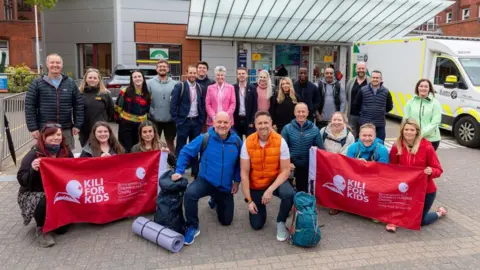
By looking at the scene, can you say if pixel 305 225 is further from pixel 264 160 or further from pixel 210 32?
pixel 210 32

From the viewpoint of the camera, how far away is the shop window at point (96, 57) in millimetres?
18562

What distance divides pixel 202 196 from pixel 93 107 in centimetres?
236

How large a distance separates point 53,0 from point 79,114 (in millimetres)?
13810

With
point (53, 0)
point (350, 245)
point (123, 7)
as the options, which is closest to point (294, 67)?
point (123, 7)

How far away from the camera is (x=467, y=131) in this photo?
9758 millimetres

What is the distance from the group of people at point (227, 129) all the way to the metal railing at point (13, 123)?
2.17 m

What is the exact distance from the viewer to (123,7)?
1773cm

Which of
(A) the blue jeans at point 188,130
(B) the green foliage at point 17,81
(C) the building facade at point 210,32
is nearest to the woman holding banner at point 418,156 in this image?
(A) the blue jeans at point 188,130

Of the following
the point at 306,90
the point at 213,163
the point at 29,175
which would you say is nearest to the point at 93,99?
the point at 29,175

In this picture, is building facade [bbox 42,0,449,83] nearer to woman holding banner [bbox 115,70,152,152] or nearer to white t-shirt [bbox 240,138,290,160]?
woman holding banner [bbox 115,70,152,152]

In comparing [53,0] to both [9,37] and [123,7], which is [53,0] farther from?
[9,37]

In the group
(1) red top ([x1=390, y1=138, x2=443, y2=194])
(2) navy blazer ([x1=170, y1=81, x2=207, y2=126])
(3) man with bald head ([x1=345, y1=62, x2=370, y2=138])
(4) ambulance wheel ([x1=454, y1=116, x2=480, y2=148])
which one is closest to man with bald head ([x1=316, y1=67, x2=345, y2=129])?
(3) man with bald head ([x1=345, y1=62, x2=370, y2=138])

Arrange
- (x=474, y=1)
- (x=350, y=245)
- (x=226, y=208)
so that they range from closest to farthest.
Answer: (x=350, y=245), (x=226, y=208), (x=474, y=1)

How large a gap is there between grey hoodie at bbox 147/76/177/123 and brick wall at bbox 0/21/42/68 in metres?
27.2
